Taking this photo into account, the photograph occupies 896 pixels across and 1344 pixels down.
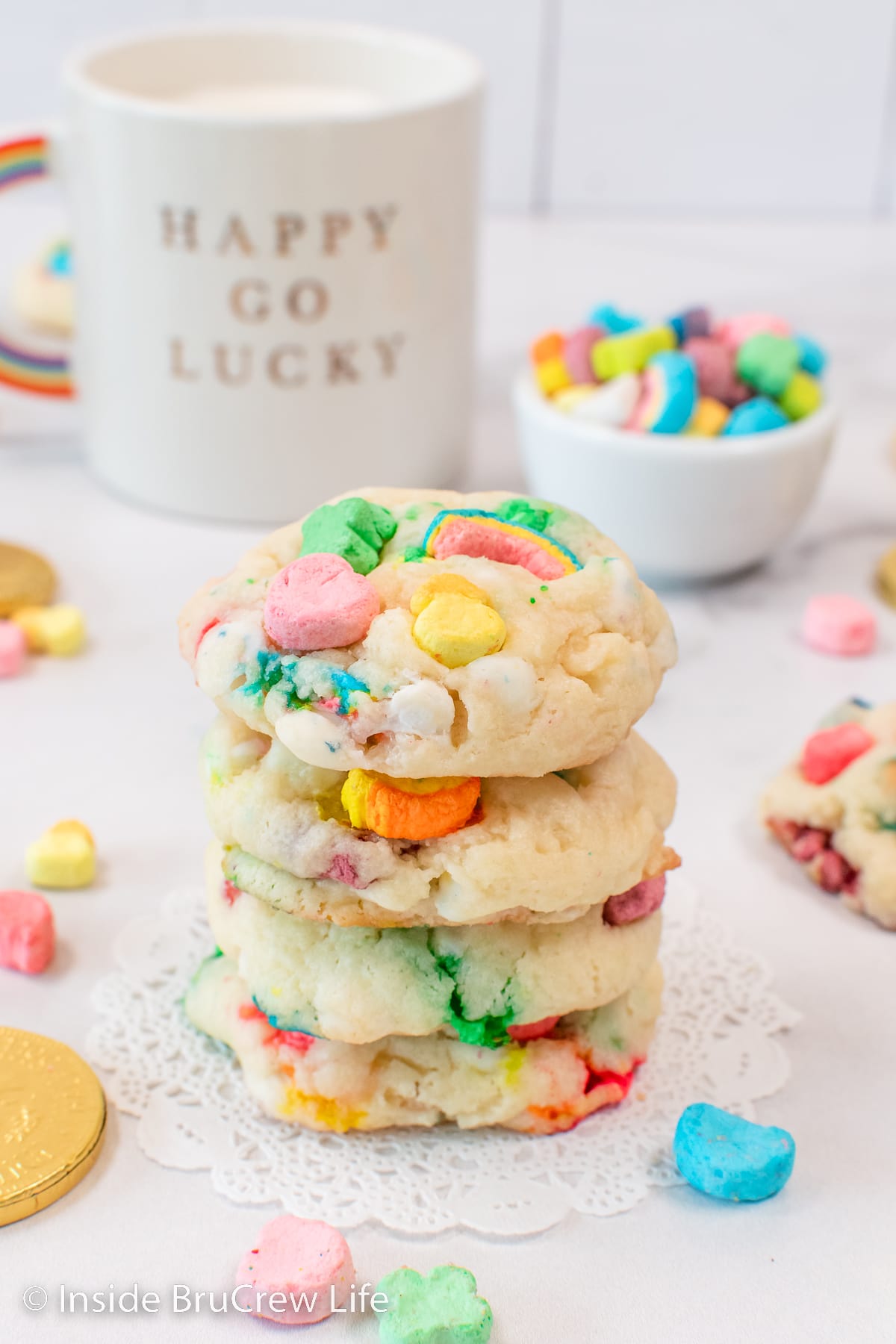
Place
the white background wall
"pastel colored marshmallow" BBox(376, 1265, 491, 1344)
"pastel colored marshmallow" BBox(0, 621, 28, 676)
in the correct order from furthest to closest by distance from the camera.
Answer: the white background wall < "pastel colored marshmallow" BBox(0, 621, 28, 676) < "pastel colored marshmallow" BBox(376, 1265, 491, 1344)

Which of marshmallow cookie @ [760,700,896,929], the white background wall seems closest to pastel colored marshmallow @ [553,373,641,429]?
marshmallow cookie @ [760,700,896,929]

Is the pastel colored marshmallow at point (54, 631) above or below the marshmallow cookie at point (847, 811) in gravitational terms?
below

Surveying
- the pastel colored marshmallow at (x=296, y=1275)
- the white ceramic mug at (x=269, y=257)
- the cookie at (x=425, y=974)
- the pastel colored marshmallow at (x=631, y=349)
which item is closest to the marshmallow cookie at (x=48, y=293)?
the white ceramic mug at (x=269, y=257)

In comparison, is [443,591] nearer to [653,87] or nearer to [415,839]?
[415,839]

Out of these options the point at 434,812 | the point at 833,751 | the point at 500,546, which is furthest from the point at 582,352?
the point at 434,812

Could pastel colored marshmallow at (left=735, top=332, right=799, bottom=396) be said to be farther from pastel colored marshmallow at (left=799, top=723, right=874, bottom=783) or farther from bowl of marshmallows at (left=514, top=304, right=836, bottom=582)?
pastel colored marshmallow at (left=799, top=723, right=874, bottom=783)

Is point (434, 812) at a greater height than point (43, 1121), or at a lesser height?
greater

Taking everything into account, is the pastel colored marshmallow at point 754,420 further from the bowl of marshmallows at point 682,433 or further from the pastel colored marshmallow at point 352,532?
the pastel colored marshmallow at point 352,532
